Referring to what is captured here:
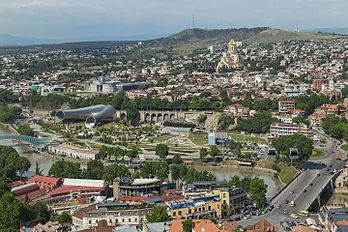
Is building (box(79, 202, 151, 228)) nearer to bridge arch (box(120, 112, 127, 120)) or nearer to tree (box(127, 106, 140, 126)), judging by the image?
tree (box(127, 106, 140, 126))

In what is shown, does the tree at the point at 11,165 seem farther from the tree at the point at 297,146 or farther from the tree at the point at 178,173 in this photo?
the tree at the point at 297,146

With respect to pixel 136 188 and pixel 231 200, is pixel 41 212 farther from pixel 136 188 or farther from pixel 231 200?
pixel 231 200

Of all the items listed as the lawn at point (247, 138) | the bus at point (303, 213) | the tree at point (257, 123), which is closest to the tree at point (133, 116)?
the tree at point (257, 123)

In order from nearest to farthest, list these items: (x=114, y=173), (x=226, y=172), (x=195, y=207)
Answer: (x=195, y=207)
(x=114, y=173)
(x=226, y=172)

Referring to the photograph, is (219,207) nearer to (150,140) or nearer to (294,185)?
(294,185)

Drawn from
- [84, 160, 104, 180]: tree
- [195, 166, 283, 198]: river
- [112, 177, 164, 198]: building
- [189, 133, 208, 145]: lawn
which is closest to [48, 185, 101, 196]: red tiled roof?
[112, 177, 164, 198]: building

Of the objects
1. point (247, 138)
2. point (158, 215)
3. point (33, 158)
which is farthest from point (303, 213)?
point (33, 158)
